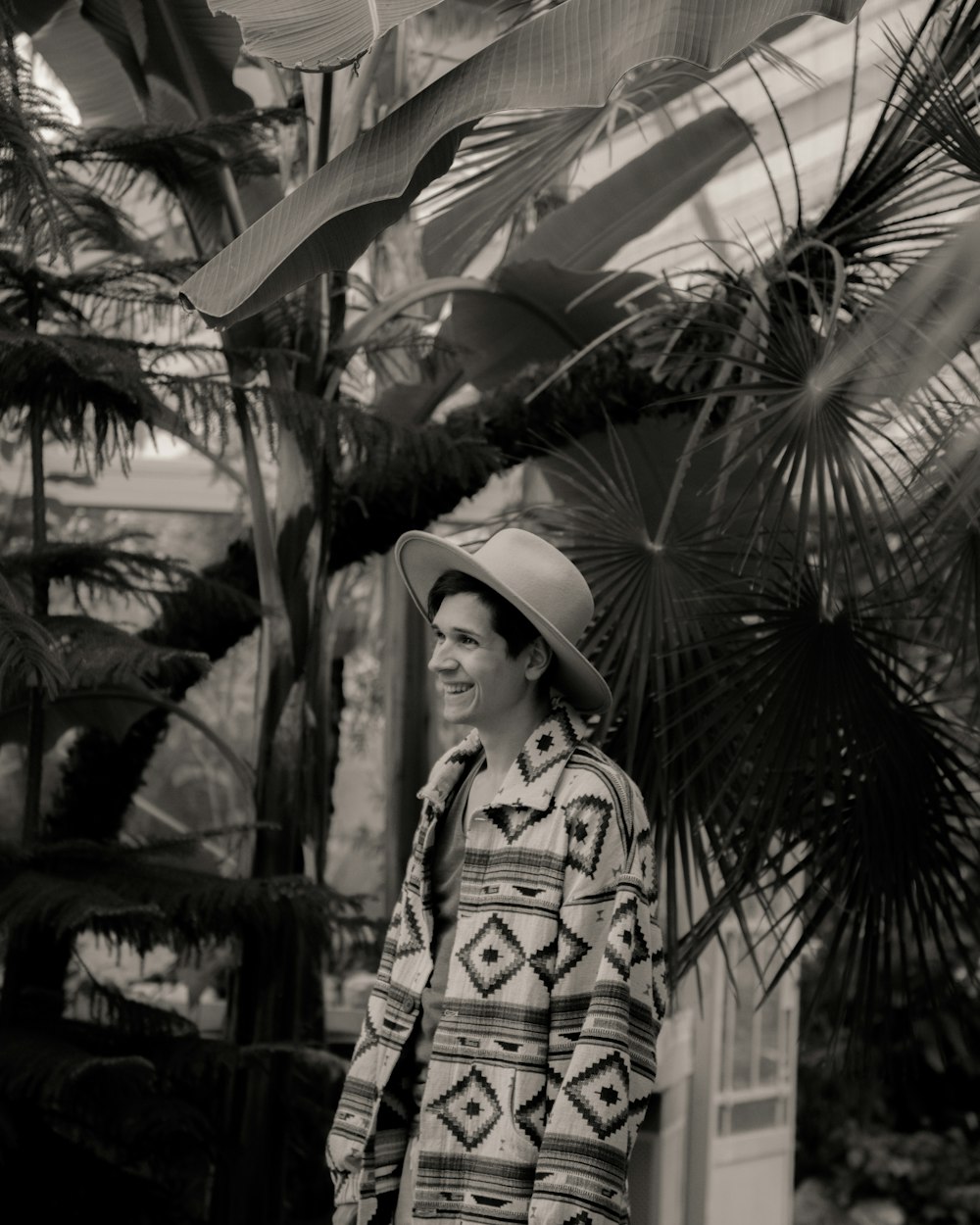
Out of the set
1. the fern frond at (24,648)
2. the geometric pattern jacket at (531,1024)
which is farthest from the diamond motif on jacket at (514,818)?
the fern frond at (24,648)

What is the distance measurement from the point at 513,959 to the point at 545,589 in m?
0.50

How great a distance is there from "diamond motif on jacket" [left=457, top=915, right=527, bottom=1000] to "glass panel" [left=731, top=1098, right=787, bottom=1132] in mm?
3835

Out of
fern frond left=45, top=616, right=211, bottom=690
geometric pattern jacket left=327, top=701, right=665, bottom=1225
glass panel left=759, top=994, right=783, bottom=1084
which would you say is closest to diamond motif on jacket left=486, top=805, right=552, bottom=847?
geometric pattern jacket left=327, top=701, right=665, bottom=1225

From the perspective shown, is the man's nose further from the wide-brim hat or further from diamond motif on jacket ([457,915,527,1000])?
diamond motif on jacket ([457,915,527,1000])

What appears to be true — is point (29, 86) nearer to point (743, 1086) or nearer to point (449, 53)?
point (449, 53)

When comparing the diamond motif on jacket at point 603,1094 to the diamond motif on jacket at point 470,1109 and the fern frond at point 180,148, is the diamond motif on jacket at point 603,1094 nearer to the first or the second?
the diamond motif on jacket at point 470,1109

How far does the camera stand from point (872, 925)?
3127 mm

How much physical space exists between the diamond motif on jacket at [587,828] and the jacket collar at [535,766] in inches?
1.5

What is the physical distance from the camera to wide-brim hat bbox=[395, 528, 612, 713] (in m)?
2.03

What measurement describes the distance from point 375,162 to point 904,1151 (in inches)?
310

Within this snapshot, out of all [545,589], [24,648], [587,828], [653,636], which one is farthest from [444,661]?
[653,636]

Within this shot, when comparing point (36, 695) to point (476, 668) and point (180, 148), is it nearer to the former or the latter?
point (180, 148)

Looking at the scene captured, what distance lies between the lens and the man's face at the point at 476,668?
2025 mm

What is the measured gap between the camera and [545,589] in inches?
81.3
